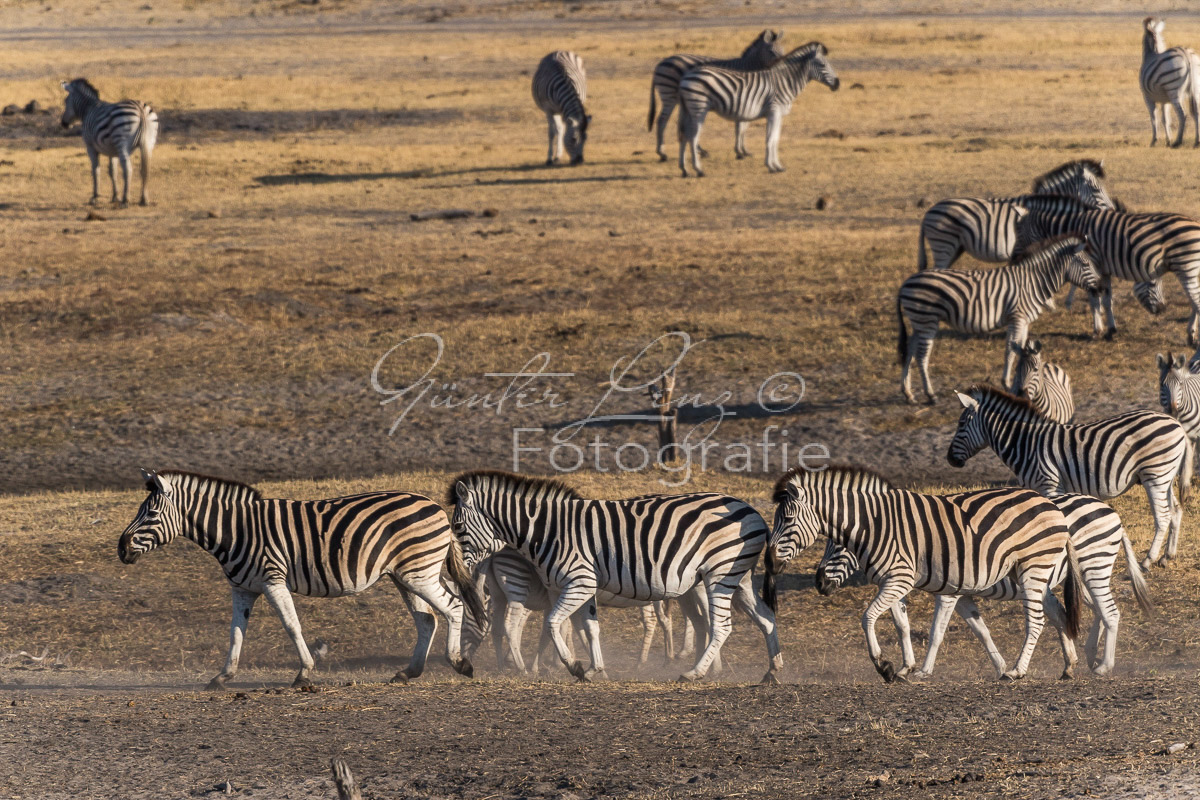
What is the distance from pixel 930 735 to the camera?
7543 mm

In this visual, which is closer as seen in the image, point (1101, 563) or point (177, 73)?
point (1101, 563)

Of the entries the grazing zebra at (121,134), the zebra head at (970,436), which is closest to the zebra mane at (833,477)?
the zebra head at (970,436)

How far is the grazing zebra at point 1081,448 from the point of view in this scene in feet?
37.8

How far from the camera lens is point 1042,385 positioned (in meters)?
13.6

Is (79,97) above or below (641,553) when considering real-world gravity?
above

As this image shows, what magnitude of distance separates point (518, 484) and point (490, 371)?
843 centimetres

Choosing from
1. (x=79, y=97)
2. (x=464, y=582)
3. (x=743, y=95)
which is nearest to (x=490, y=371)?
(x=464, y=582)

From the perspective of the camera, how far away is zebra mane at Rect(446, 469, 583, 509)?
9.76 m

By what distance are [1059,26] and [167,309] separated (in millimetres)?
38201

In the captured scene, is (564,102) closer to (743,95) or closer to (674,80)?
(674,80)

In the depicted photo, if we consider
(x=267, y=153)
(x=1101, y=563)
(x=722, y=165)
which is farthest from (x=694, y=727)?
(x=267, y=153)

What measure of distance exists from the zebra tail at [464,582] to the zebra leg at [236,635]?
1284 millimetres

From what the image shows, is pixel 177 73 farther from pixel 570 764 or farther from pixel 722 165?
pixel 570 764

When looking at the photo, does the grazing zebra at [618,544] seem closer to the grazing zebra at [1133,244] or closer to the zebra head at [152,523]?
the zebra head at [152,523]
